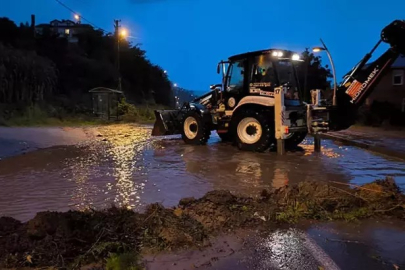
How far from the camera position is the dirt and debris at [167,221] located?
A: 4.82 m

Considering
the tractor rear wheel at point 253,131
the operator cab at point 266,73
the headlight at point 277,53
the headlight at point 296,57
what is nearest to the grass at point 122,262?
the tractor rear wheel at point 253,131

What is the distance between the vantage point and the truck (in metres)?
13.4

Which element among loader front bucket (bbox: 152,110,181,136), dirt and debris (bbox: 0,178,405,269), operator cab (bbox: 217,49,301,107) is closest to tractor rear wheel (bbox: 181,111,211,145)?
loader front bucket (bbox: 152,110,181,136)

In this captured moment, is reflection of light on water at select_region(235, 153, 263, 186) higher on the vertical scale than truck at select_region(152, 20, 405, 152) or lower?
lower

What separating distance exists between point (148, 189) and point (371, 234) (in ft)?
14.3

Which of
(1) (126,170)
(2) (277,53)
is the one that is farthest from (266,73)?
(1) (126,170)

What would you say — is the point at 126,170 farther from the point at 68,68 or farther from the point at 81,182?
the point at 68,68

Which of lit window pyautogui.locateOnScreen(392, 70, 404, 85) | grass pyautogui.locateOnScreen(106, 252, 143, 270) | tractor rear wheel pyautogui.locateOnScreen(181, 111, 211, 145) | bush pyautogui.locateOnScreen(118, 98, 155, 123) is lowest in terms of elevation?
grass pyautogui.locateOnScreen(106, 252, 143, 270)

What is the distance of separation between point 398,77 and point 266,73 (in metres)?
23.9

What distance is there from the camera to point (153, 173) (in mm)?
10633

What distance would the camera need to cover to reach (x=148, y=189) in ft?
28.8

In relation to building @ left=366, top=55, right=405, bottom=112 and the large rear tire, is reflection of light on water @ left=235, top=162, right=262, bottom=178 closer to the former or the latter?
the large rear tire

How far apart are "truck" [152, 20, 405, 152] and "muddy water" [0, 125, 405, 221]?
0.75 meters

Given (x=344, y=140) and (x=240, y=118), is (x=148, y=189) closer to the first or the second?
(x=240, y=118)
